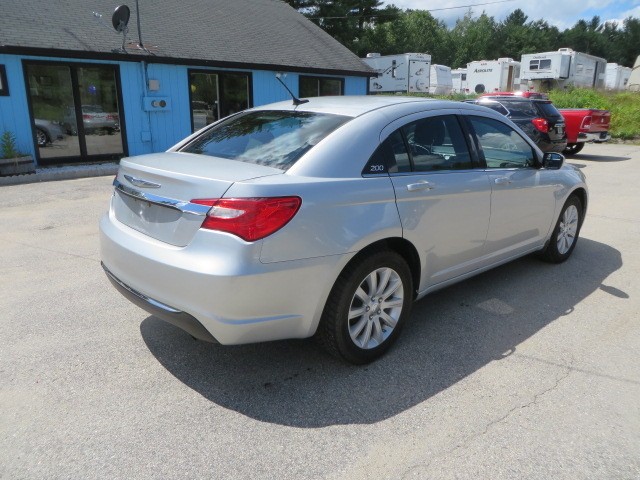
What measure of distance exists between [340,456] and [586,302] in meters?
2.91

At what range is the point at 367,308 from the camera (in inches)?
124

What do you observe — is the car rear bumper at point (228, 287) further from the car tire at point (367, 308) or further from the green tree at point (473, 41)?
the green tree at point (473, 41)

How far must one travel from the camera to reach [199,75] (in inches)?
548

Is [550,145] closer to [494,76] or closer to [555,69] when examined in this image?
[555,69]

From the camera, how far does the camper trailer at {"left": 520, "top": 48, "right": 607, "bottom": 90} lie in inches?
1169

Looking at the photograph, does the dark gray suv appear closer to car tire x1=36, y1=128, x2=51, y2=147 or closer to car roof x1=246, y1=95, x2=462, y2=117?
car roof x1=246, y1=95, x2=462, y2=117

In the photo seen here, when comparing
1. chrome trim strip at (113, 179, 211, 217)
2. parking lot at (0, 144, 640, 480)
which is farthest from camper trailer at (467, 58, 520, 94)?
chrome trim strip at (113, 179, 211, 217)

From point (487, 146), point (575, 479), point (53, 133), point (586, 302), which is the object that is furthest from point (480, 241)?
point (53, 133)

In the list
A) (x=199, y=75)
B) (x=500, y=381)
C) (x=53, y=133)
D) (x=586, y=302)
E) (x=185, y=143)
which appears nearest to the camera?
(x=500, y=381)

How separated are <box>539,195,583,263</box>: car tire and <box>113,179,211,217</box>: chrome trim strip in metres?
3.75

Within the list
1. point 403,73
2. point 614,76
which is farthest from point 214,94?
point 614,76

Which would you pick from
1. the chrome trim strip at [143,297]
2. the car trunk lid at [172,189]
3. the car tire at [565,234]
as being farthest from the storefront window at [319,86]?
the chrome trim strip at [143,297]

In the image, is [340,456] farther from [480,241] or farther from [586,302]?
[586,302]

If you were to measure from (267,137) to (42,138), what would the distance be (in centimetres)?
1018
